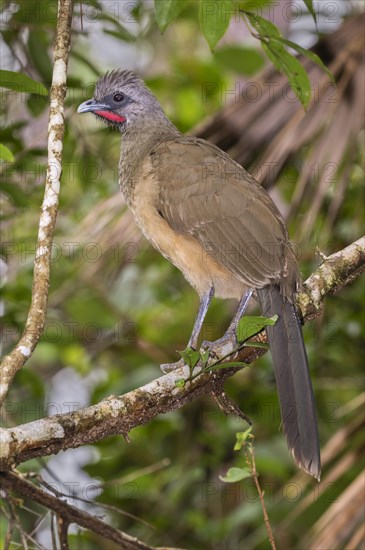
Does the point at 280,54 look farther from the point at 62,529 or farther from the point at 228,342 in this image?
the point at 62,529

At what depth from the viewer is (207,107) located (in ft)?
18.6

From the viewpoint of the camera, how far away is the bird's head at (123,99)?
12.3 feet

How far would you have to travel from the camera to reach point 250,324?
209 cm

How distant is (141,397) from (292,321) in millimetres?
748

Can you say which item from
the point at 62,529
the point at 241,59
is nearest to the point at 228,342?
the point at 62,529

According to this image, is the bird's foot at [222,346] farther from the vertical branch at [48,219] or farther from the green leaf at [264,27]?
the green leaf at [264,27]

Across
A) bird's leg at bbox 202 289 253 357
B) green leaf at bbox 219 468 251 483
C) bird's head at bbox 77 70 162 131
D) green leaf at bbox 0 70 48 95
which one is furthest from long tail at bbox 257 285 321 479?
bird's head at bbox 77 70 162 131

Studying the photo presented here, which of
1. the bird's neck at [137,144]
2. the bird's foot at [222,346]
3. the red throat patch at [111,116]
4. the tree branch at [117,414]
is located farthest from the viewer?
the red throat patch at [111,116]

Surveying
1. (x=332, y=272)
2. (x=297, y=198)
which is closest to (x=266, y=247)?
(x=332, y=272)

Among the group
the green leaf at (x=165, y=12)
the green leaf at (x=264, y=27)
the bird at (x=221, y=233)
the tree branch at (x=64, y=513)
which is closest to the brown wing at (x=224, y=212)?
the bird at (x=221, y=233)

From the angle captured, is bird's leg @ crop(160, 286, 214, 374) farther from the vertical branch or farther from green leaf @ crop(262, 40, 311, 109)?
the vertical branch

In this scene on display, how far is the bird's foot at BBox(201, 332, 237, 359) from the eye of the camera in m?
2.69

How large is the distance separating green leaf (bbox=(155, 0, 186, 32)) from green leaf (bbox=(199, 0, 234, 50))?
122 millimetres

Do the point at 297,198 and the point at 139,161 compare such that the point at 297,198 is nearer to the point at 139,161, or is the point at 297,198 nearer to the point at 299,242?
the point at 299,242
